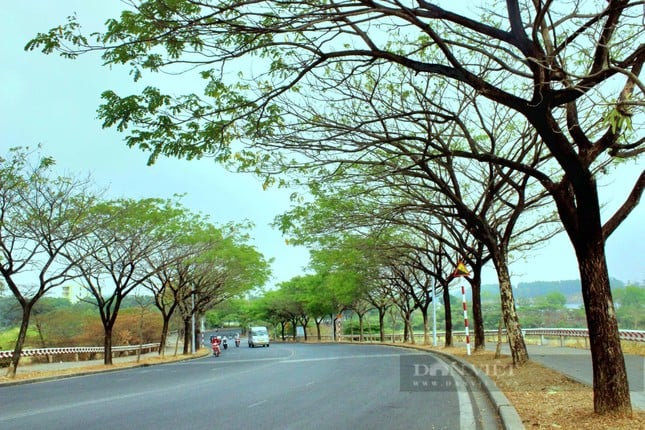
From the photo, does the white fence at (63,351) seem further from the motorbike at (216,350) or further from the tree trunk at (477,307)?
the tree trunk at (477,307)

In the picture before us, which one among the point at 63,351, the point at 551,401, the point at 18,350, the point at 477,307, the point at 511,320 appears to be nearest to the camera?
the point at 551,401

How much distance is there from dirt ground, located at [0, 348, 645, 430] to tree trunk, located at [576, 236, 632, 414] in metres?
0.22

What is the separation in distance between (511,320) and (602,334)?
7600mm

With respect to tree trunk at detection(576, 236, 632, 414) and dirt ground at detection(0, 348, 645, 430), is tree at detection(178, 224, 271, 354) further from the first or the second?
tree trunk at detection(576, 236, 632, 414)

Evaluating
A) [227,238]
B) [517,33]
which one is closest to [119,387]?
[517,33]

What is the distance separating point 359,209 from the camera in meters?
16.9

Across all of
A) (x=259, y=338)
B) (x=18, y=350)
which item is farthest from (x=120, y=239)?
(x=259, y=338)

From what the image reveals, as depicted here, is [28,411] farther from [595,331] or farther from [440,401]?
[595,331]

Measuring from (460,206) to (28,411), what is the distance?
10270mm

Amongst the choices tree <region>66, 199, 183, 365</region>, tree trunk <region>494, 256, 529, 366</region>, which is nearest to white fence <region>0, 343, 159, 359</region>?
tree <region>66, 199, 183, 365</region>

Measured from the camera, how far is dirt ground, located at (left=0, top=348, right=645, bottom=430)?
21.7ft

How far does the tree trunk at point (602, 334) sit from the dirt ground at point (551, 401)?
0.22 m

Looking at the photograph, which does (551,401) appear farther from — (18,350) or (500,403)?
(18,350)

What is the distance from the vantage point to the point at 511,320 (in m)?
14.3
